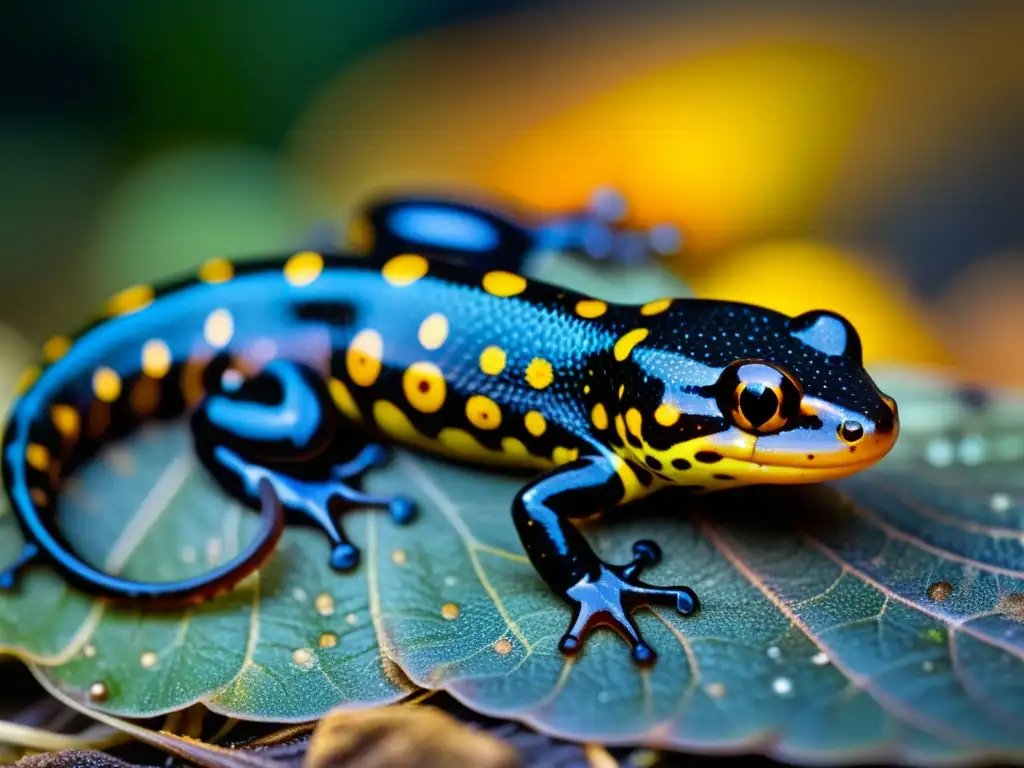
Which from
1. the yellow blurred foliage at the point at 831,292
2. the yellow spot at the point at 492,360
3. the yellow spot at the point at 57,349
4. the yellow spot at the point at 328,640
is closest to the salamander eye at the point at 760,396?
the yellow spot at the point at 492,360

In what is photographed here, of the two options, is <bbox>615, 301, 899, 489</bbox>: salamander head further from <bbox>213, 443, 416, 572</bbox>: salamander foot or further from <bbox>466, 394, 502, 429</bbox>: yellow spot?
<bbox>213, 443, 416, 572</bbox>: salamander foot

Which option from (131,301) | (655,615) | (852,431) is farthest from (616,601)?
(131,301)

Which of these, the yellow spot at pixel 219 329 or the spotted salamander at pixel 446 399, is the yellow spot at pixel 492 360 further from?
the yellow spot at pixel 219 329

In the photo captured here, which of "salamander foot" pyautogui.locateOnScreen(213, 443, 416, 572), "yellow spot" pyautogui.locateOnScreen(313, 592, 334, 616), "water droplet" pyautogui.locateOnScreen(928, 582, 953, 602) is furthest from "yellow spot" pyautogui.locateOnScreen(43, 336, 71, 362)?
"water droplet" pyautogui.locateOnScreen(928, 582, 953, 602)

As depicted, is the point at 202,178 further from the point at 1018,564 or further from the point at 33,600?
the point at 1018,564

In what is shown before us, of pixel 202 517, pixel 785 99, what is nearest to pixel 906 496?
pixel 202 517

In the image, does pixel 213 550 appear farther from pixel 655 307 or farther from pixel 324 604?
pixel 655 307

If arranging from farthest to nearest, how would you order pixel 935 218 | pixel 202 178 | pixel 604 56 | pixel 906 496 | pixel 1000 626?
pixel 604 56, pixel 202 178, pixel 935 218, pixel 906 496, pixel 1000 626
